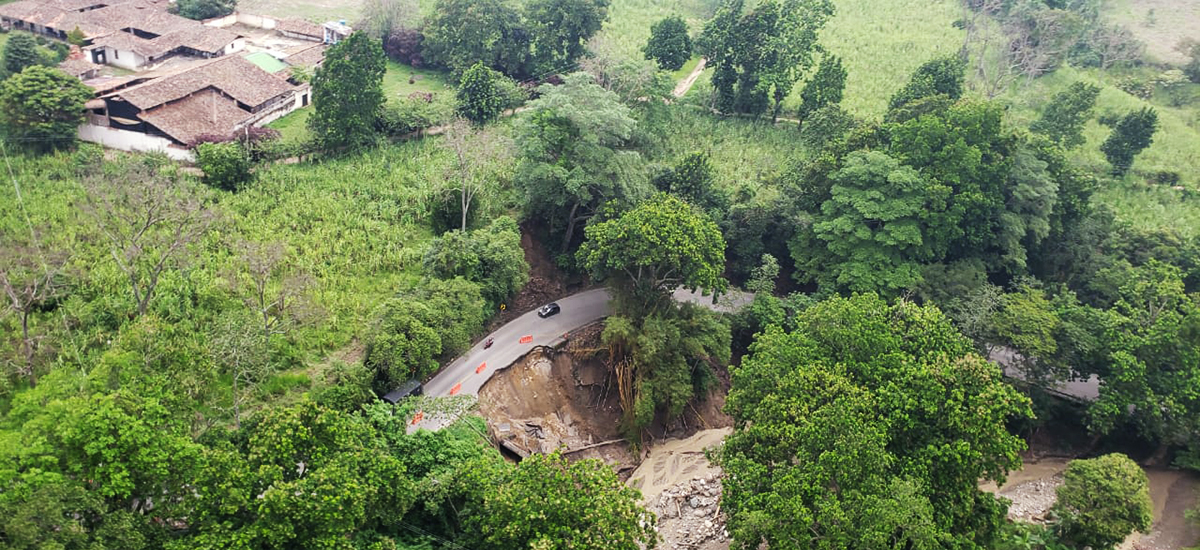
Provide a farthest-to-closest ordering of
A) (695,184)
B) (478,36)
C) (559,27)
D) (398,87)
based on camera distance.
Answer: (559,27), (398,87), (478,36), (695,184)

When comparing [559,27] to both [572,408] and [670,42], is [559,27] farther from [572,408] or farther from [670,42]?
[572,408]

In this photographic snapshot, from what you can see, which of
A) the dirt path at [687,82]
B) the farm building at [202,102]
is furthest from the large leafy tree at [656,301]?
the dirt path at [687,82]

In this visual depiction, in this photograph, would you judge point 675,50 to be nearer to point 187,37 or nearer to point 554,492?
point 187,37

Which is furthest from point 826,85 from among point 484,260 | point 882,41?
point 484,260

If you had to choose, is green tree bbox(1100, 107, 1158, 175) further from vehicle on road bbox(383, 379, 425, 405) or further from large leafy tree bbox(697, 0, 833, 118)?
vehicle on road bbox(383, 379, 425, 405)

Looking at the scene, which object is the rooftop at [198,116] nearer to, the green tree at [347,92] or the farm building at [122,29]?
the green tree at [347,92]

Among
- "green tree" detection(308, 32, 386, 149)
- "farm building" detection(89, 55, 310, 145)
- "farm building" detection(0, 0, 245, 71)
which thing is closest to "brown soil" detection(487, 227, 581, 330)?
"green tree" detection(308, 32, 386, 149)
